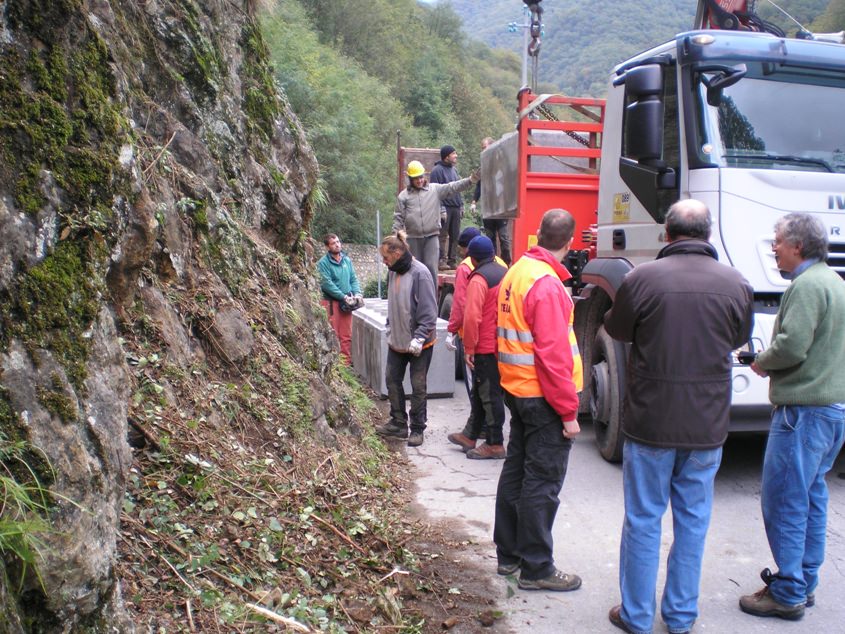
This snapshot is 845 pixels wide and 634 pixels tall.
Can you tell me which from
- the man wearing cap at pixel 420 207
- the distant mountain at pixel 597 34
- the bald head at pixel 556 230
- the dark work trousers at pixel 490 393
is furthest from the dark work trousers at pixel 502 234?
the distant mountain at pixel 597 34

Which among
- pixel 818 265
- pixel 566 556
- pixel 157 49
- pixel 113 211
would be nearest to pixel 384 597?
pixel 566 556

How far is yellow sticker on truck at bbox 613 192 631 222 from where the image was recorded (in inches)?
254

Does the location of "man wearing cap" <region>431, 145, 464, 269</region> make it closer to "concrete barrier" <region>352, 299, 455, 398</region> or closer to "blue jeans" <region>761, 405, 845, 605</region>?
"concrete barrier" <region>352, 299, 455, 398</region>

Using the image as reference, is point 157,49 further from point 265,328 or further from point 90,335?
point 90,335

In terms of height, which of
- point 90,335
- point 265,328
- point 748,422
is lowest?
point 748,422

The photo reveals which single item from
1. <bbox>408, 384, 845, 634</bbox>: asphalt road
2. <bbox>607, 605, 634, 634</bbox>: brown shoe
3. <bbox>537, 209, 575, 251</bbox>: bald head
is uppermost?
<bbox>537, 209, 575, 251</bbox>: bald head

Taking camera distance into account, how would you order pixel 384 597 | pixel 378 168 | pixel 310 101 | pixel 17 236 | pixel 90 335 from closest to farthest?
pixel 17 236, pixel 90 335, pixel 384 597, pixel 310 101, pixel 378 168

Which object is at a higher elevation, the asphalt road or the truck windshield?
the truck windshield

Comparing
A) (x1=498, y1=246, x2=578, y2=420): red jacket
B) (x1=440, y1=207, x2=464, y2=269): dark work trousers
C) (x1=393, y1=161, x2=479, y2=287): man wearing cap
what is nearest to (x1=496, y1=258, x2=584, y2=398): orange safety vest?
(x1=498, y1=246, x2=578, y2=420): red jacket

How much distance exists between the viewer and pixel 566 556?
189 inches

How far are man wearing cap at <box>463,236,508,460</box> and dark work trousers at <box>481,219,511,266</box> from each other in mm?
2137

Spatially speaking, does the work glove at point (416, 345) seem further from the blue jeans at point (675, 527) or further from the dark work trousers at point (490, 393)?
the blue jeans at point (675, 527)

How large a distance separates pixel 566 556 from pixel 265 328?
255 centimetres

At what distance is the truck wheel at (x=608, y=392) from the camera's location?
6.41 meters
